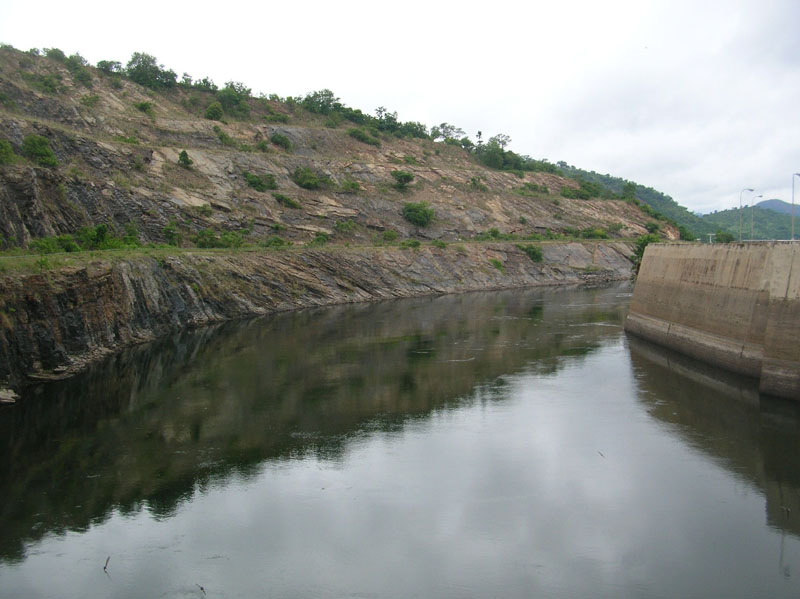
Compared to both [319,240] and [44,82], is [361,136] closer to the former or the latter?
[319,240]

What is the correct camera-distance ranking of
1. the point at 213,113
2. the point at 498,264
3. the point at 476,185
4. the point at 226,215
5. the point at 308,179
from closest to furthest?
the point at 226,215
the point at 308,179
the point at 498,264
the point at 213,113
the point at 476,185

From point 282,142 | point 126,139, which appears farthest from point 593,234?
point 126,139

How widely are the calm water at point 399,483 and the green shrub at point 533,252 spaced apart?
1915 inches

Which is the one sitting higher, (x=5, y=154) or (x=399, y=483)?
(x=5, y=154)

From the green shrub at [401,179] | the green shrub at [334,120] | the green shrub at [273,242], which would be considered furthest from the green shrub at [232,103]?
the green shrub at [273,242]

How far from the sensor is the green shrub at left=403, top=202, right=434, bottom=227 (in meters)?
78.9

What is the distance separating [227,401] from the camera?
26.1 metres

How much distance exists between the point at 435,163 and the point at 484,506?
89.7 m

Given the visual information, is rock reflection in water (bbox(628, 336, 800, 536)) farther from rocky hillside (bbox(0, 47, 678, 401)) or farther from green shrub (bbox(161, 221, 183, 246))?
green shrub (bbox(161, 221, 183, 246))

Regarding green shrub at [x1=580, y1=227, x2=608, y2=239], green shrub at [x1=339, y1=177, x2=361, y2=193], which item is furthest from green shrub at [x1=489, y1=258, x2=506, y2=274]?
green shrub at [x1=580, y1=227, x2=608, y2=239]

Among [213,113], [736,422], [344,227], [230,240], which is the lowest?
[736,422]

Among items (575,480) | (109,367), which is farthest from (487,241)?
(575,480)

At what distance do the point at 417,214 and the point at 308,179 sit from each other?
13.9m

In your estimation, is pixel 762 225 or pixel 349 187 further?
pixel 762 225
